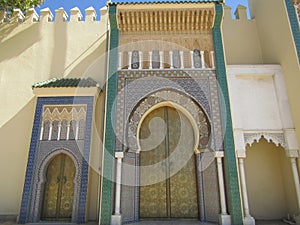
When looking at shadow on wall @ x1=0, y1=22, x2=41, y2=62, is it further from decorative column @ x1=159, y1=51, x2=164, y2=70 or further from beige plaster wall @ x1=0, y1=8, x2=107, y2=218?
decorative column @ x1=159, y1=51, x2=164, y2=70

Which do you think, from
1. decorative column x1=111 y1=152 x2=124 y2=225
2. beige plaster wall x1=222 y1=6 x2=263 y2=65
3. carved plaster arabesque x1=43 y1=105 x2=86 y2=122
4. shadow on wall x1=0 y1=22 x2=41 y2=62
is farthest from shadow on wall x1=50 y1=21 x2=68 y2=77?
beige plaster wall x1=222 y1=6 x2=263 y2=65

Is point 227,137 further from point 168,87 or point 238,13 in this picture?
point 238,13

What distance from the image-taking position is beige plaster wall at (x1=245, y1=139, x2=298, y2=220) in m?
5.17

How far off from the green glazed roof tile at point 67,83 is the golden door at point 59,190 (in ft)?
5.07

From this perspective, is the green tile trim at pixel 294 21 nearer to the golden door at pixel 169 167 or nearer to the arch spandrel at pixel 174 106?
the arch spandrel at pixel 174 106

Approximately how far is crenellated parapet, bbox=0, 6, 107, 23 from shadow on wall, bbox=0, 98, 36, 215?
2439 millimetres

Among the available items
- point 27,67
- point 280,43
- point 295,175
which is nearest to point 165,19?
point 280,43

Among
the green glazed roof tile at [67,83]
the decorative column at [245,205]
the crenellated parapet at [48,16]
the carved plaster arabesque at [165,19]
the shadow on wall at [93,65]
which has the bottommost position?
the decorative column at [245,205]

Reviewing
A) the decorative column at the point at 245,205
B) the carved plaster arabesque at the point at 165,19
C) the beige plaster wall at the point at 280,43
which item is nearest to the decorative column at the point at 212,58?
the carved plaster arabesque at the point at 165,19

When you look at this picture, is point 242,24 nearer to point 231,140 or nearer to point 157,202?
point 231,140

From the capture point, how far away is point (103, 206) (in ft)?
14.3

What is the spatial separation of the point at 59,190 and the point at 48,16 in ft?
15.4

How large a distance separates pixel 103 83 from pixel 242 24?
13.3 feet

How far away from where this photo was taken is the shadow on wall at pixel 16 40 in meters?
6.55
